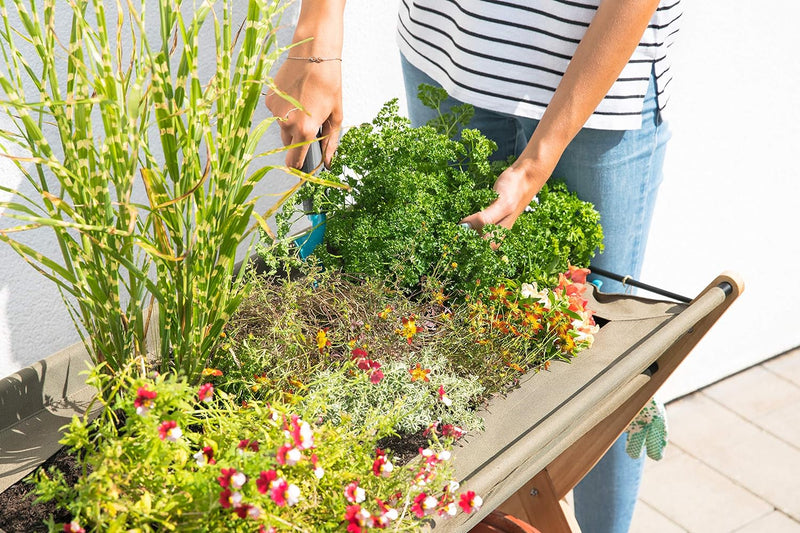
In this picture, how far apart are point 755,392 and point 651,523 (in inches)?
30.7

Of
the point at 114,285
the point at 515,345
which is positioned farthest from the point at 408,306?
the point at 114,285

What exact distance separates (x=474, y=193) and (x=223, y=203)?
423mm

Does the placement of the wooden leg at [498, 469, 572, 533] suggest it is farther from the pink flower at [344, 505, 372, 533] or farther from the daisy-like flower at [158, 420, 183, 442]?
the daisy-like flower at [158, 420, 183, 442]

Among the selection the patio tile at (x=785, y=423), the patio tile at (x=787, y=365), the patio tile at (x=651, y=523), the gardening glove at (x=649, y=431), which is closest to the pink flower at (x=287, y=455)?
the gardening glove at (x=649, y=431)

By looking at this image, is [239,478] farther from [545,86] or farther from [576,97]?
[545,86]

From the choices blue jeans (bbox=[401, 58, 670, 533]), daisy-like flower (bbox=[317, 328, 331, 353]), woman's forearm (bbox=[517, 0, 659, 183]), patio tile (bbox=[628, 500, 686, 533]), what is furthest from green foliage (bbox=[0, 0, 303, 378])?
patio tile (bbox=[628, 500, 686, 533])

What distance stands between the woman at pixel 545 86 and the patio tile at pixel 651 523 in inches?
28.8

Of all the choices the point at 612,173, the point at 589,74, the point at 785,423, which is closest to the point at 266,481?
the point at 589,74

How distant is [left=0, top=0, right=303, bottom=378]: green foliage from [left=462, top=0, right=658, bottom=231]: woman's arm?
1.30 feet

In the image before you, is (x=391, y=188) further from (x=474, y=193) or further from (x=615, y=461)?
(x=615, y=461)

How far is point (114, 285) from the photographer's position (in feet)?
2.81

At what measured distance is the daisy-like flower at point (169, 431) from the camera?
685mm

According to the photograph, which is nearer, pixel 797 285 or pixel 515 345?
pixel 515 345

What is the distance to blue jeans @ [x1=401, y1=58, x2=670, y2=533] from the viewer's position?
50.6 inches
